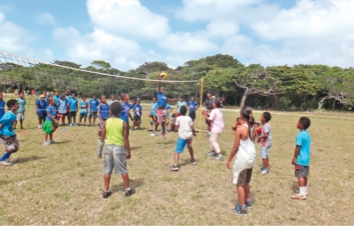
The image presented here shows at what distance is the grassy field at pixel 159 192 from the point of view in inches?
161

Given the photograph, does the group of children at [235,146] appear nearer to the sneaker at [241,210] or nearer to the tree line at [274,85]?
the sneaker at [241,210]

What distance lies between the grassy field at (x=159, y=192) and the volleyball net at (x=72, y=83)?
2425mm

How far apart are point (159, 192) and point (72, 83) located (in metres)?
7.87

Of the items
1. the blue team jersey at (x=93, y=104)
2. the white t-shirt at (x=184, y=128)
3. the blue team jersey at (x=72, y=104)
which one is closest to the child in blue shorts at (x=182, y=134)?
the white t-shirt at (x=184, y=128)

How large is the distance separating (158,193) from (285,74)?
4276 cm

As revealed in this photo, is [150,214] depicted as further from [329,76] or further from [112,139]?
[329,76]

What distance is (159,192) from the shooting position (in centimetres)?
505

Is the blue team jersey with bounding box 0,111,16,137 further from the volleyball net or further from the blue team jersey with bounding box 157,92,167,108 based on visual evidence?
the blue team jersey with bounding box 157,92,167,108

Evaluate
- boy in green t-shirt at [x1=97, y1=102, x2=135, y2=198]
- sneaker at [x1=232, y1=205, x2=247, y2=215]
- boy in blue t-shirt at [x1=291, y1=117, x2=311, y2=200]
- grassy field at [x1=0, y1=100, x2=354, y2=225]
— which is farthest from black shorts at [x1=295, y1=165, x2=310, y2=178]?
boy in green t-shirt at [x1=97, y1=102, x2=135, y2=198]

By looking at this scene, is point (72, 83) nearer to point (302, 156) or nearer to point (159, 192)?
point (159, 192)

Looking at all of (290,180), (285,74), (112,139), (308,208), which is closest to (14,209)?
(112,139)

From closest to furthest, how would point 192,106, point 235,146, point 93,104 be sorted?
point 235,146 → point 192,106 → point 93,104

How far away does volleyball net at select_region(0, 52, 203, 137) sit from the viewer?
26.9 ft

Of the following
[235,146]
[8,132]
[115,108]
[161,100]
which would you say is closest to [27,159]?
[8,132]
